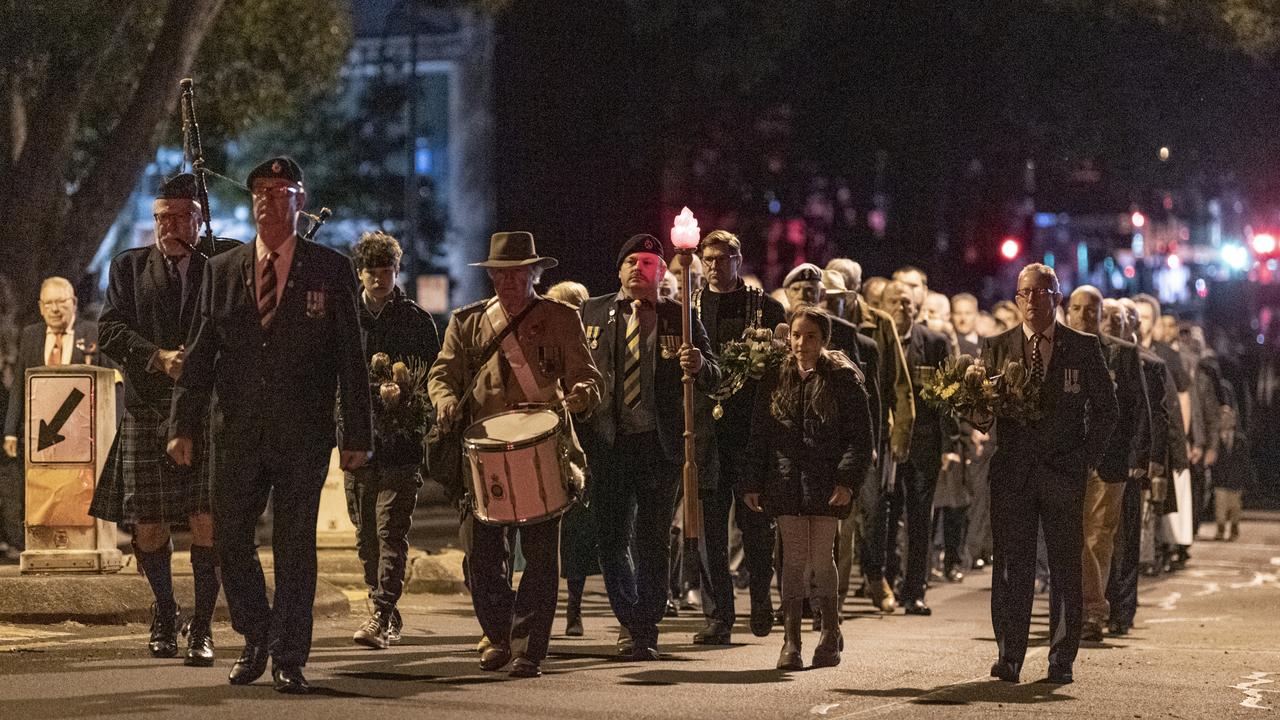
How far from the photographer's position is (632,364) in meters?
11.7

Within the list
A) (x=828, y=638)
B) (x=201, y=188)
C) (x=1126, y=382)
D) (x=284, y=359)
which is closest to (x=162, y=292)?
(x=201, y=188)

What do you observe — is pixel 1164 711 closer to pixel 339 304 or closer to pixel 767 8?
pixel 339 304

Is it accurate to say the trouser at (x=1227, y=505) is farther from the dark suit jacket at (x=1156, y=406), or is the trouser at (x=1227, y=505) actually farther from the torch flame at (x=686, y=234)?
the torch flame at (x=686, y=234)

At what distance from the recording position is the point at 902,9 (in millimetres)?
33781

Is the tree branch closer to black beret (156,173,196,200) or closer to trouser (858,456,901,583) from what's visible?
trouser (858,456,901,583)

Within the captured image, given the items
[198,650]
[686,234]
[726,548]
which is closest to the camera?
[198,650]

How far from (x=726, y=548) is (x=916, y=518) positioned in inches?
104

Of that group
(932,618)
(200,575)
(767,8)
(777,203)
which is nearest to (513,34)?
(777,203)

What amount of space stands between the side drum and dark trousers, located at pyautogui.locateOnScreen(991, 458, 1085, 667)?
85.7 inches

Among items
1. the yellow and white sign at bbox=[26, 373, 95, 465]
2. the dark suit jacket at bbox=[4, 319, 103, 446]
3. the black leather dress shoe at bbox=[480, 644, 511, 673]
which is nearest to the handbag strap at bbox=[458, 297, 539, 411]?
the black leather dress shoe at bbox=[480, 644, 511, 673]

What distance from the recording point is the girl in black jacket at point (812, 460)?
1101cm

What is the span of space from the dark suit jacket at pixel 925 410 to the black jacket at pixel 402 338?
3.84 meters

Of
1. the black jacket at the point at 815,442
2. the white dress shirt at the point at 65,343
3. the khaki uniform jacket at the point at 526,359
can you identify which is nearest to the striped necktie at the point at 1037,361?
the black jacket at the point at 815,442

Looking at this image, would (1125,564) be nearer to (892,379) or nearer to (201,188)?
(892,379)
